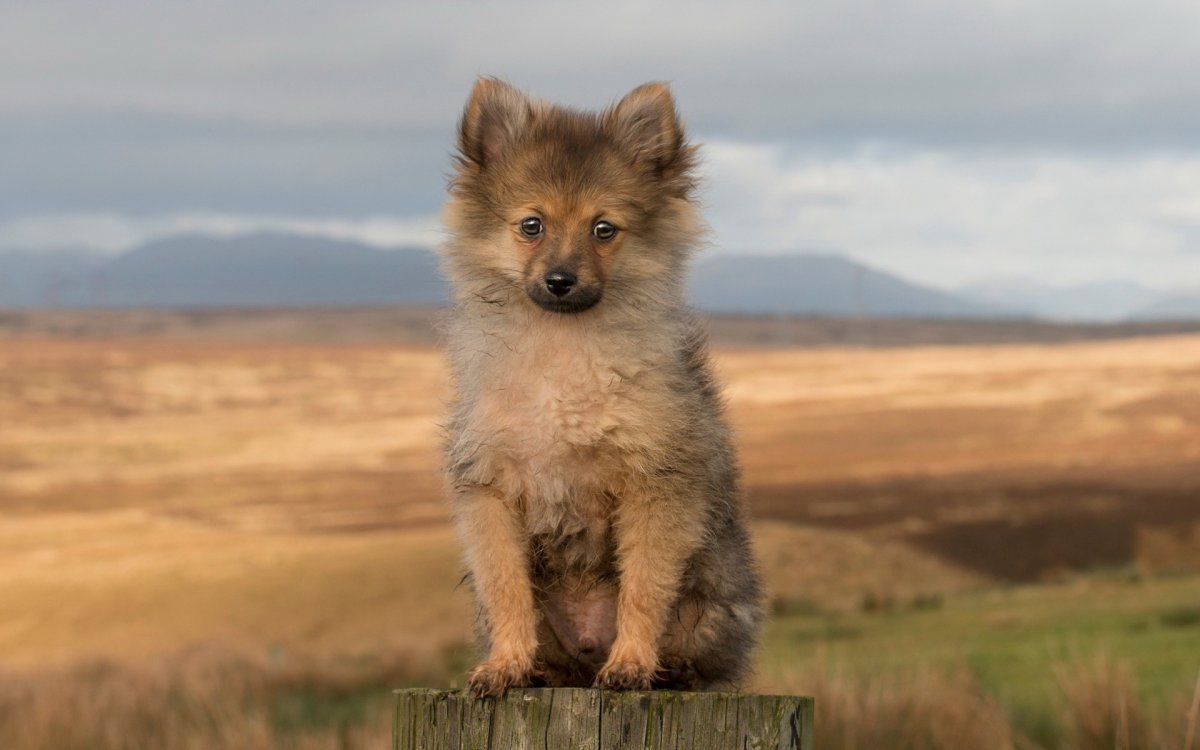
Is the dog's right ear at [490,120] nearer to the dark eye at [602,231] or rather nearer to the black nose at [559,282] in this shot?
the dark eye at [602,231]

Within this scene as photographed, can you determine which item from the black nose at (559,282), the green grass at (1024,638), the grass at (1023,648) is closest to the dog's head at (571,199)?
the black nose at (559,282)

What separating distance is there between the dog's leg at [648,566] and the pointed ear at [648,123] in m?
1.31

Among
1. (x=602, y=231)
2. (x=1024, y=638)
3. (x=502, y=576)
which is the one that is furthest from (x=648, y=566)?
(x=1024, y=638)

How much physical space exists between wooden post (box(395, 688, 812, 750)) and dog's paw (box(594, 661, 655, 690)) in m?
0.15

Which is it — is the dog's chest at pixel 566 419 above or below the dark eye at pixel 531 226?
below

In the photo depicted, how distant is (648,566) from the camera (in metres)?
4.68

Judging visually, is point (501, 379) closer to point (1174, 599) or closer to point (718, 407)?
point (718, 407)

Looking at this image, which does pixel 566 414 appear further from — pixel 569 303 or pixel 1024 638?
pixel 1024 638

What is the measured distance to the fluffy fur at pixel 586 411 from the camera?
4691 mm

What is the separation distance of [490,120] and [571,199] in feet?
1.86

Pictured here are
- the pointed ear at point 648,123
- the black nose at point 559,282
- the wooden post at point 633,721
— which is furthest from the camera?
the pointed ear at point 648,123

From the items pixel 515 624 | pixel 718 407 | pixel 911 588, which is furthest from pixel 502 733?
pixel 911 588

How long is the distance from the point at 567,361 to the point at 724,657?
136 centimetres

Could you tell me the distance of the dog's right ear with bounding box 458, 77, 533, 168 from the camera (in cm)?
518
